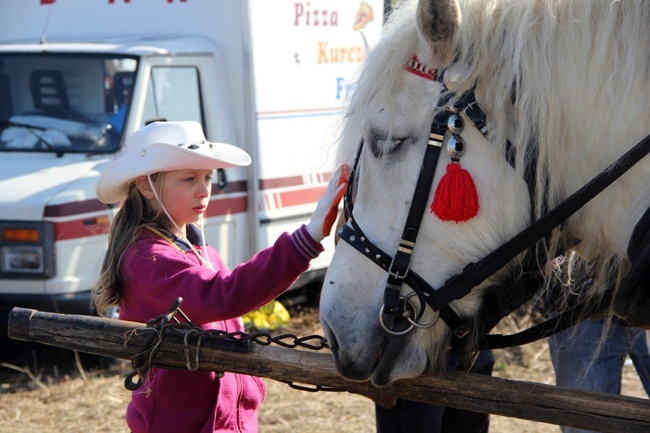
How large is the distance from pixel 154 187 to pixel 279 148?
3394 mm

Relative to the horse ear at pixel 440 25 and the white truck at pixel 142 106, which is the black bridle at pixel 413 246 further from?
the white truck at pixel 142 106

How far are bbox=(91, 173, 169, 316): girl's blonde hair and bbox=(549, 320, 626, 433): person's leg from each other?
157 centimetres

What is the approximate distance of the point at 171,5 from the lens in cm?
621

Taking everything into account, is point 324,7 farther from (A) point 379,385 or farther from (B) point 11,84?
(A) point 379,385

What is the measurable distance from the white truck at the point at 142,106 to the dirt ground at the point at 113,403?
450 mm

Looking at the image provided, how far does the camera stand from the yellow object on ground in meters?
6.20

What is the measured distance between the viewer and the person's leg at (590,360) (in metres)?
3.46

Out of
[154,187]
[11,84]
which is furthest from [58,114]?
[154,187]

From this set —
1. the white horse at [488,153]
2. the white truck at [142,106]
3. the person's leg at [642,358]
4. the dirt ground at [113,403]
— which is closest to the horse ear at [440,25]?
the white horse at [488,153]

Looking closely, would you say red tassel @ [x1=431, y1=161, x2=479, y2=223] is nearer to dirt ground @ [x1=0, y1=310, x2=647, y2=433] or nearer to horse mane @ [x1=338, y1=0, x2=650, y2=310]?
horse mane @ [x1=338, y1=0, x2=650, y2=310]

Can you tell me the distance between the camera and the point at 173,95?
19.0 ft

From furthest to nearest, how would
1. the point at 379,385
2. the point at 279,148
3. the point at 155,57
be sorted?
the point at 279,148, the point at 155,57, the point at 379,385

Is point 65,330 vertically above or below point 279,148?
above

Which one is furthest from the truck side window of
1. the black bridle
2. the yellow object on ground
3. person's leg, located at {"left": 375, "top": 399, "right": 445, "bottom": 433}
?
the black bridle
